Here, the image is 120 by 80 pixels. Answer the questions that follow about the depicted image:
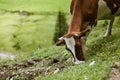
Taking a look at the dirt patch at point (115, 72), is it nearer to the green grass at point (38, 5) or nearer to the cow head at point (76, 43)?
the cow head at point (76, 43)

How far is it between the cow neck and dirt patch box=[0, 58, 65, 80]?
47.5 inches

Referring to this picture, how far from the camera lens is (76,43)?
1273 centimetres

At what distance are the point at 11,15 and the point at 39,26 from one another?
265 cm

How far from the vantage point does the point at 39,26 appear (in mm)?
26250

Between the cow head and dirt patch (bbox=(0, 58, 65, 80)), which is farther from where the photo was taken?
dirt patch (bbox=(0, 58, 65, 80))

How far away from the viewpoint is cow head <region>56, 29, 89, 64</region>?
12.7 metres

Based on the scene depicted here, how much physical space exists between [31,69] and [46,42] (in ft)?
33.8

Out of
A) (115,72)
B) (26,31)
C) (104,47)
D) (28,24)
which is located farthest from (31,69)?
(28,24)

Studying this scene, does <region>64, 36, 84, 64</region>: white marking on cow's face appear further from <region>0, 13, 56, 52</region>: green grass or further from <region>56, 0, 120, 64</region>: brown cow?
<region>0, 13, 56, 52</region>: green grass

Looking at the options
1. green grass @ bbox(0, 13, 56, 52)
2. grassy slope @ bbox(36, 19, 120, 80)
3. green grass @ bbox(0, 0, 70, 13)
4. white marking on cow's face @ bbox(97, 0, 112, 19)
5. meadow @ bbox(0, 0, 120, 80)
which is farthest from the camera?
green grass @ bbox(0, 0, 70, 13)

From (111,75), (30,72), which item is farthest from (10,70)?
(111,75)

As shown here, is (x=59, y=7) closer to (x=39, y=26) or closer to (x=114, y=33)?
(x=39, y=26)

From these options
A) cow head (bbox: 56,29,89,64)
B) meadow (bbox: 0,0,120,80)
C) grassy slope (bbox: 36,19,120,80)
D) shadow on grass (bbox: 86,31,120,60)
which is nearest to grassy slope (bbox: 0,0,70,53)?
meadow (bbox: 0,0,120,80)

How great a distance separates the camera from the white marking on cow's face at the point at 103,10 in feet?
46.0
